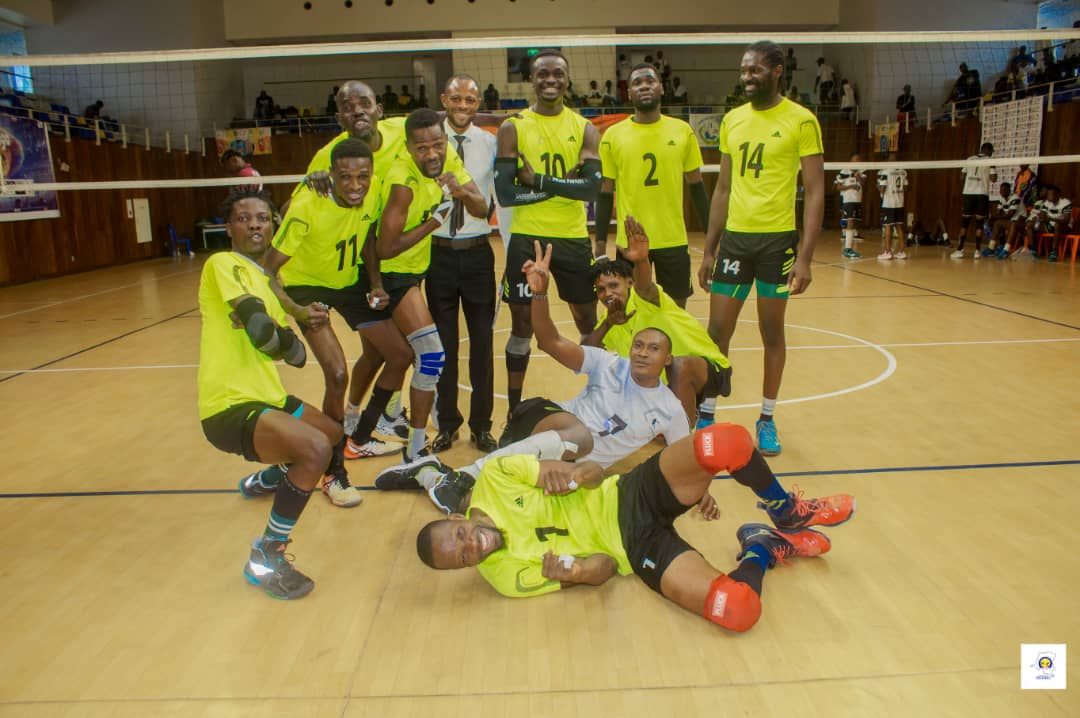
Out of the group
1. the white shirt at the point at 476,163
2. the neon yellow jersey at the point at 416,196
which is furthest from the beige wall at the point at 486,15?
the neon yellow jersey at the point at 416,196

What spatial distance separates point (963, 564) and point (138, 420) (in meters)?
5.15

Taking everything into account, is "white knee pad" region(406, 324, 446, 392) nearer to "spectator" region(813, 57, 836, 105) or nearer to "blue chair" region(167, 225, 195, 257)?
"blue chair" region(167, 225, 195, 257)

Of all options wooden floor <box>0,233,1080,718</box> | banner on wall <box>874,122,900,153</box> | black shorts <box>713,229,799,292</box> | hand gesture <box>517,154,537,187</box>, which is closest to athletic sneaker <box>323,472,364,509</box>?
wooden floor <box>0,233,1080,718</box>

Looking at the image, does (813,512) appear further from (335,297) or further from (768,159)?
(335,297)

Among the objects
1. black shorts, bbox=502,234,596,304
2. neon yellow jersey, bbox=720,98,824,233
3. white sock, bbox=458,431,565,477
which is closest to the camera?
white sock, bbox=458,431,565,477

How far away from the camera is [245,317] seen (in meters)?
3.06

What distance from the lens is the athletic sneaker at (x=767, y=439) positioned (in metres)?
4.55

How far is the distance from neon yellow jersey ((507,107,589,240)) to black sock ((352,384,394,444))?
1.25 m

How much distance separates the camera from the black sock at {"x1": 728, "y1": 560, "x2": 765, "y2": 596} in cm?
291

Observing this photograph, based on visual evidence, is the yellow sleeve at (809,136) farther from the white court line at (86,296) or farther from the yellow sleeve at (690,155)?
the white court line at (86,296)

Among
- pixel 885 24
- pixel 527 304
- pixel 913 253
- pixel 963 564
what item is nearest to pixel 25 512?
pixel 527 304

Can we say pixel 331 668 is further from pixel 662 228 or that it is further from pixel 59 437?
pixel 59 437

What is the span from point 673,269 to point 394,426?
2.07 meters

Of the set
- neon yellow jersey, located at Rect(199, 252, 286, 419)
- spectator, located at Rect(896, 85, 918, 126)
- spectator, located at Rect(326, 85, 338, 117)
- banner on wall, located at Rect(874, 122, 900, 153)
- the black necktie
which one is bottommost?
neon yellow jersey, located at Rect(199, 252, 286, 419)
